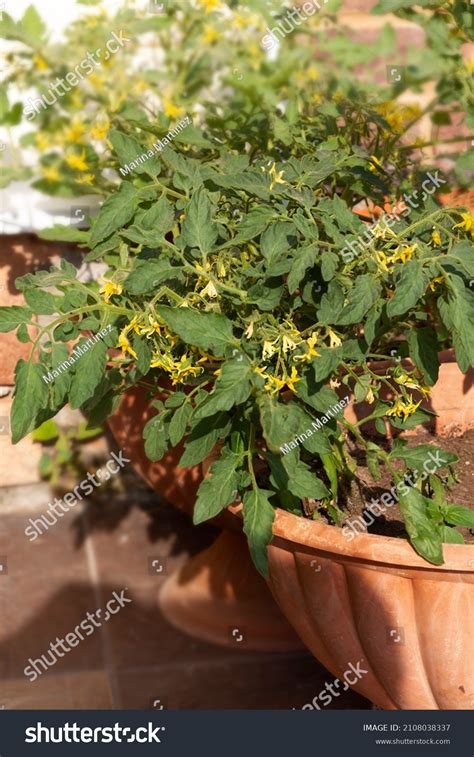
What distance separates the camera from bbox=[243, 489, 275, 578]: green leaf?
132cm

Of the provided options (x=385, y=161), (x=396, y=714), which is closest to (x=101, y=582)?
(x=396, y=714)

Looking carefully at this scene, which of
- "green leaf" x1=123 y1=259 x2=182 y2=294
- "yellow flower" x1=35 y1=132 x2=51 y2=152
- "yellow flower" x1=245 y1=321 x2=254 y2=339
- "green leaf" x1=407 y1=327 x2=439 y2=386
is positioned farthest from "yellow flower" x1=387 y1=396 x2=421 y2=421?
"yellow flower" x1=35 y1=132 x2=51 y2=152

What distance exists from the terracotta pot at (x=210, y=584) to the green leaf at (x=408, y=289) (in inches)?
36.2

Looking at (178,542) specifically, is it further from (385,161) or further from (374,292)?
(374,292)

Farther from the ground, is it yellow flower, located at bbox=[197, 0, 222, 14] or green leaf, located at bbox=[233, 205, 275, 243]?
yellow flower, located at bbox=[197, 0, 222, 14]

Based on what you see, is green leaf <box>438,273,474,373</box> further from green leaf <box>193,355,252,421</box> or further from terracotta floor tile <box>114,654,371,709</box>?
terracotta floor tile <box>114,654,371,709</box>

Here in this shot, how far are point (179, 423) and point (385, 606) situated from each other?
0.40 m

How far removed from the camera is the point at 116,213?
4.58 ft

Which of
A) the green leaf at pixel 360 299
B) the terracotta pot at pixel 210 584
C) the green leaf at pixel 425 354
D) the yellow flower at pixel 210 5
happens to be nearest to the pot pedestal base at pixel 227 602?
the terracotta pot at pixel 210 584

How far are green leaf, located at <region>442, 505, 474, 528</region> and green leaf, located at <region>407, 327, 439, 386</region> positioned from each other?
21cm

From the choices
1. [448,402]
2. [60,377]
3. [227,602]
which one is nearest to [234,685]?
[227,602]

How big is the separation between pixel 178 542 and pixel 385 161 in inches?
43.5

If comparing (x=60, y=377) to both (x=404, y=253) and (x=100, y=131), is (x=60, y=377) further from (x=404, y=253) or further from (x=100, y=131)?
(x=100, y=131)

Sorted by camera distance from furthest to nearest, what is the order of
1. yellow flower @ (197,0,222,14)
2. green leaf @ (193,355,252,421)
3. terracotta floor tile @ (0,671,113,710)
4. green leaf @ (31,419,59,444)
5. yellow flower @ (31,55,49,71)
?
green leaf @ (31,419,59,444)
terracotta floor tile @ (0,671,113,710)
yellow flower @ (31,55,49,71)
yellow flower @ (197,0,222,14)
green leaf @ (193,355,252,421)
